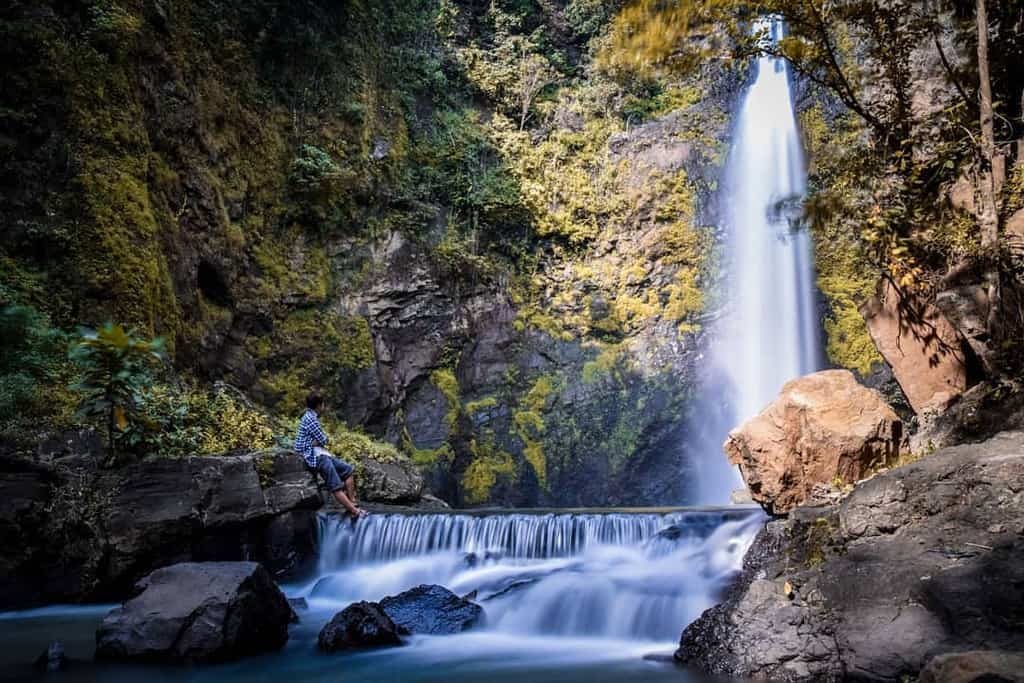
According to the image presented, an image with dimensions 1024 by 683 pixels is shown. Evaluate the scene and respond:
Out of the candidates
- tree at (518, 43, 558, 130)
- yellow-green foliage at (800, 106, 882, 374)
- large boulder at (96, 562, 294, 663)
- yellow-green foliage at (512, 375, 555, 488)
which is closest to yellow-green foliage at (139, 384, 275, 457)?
large boulder at (96, 562, 294, 663)

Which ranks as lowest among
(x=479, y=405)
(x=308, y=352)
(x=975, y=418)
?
(x=975, y=418)

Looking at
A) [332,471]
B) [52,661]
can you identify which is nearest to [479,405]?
[332,471]

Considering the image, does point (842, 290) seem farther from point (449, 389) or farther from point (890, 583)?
point (890, 583)

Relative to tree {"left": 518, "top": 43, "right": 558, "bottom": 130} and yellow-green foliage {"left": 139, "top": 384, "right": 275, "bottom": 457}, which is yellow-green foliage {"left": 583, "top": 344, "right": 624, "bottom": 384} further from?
yellow-green foliage {"left": 139, "top": 384, "right": 275, "bottom": 457}

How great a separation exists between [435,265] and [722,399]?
24.6 ft

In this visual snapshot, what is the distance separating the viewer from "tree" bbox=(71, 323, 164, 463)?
7656mm

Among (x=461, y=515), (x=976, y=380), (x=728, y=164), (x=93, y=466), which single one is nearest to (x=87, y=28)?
(x=93, y=466)

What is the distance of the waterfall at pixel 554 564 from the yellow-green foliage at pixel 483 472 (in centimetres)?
607

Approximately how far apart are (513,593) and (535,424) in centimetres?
886

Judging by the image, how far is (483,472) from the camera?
15844 mm

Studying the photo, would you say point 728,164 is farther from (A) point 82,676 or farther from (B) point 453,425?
(A) point 82,676

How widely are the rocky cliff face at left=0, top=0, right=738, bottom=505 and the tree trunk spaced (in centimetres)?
1043

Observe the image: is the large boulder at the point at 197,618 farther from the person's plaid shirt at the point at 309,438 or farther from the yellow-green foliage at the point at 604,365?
the yellow-green foliage at the point at 604,365

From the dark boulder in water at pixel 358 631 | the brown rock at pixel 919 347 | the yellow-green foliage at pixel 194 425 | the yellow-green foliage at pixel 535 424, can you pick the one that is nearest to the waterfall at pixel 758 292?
the yellow-green foliage at pixel 535 424
